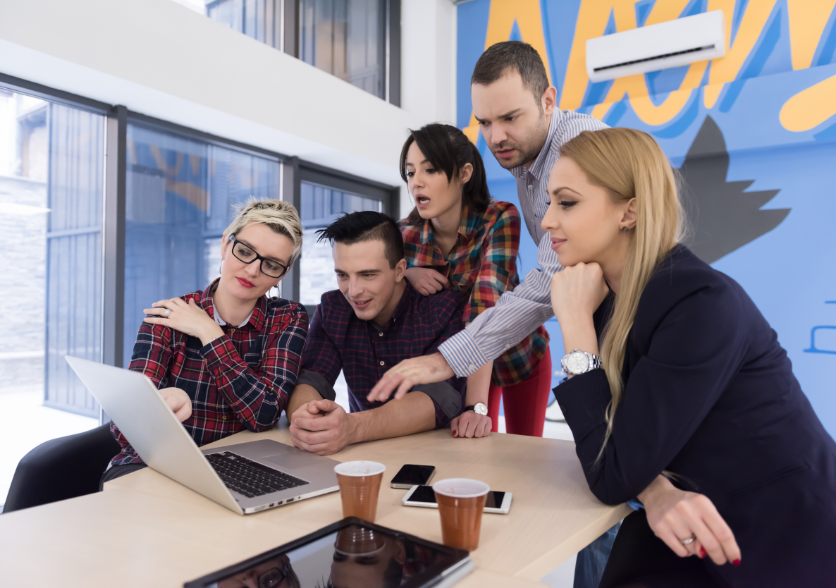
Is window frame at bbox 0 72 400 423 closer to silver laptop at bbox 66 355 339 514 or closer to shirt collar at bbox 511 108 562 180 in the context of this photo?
silver laptop at bbox 66 355 339 514

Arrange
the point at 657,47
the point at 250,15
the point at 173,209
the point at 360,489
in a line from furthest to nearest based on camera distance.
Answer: the point at 657,47, the point at 250,15, the point at 173,209, the point at 360,489

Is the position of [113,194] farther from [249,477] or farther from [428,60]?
[428,60]

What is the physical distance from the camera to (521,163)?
1.89m

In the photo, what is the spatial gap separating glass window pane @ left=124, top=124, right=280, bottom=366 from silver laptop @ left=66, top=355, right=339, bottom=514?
2167mm

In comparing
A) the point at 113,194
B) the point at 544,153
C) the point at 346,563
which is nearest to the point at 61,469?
the point at 346,563

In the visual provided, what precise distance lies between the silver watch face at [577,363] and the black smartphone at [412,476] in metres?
0.34

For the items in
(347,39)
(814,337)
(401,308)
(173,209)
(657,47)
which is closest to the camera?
(401,308)

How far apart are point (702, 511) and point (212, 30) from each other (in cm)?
326

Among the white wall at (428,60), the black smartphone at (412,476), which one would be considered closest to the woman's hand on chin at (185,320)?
the black smartphone at (412,476)

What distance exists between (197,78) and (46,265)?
1.26 meters

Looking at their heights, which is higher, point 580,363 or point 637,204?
point 637,204

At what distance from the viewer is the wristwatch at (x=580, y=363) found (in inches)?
42.4

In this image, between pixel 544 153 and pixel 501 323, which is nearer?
pixel 501 323

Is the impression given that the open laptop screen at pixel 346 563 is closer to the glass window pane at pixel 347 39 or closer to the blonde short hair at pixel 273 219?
the blonde short hair at pixel 273 219
